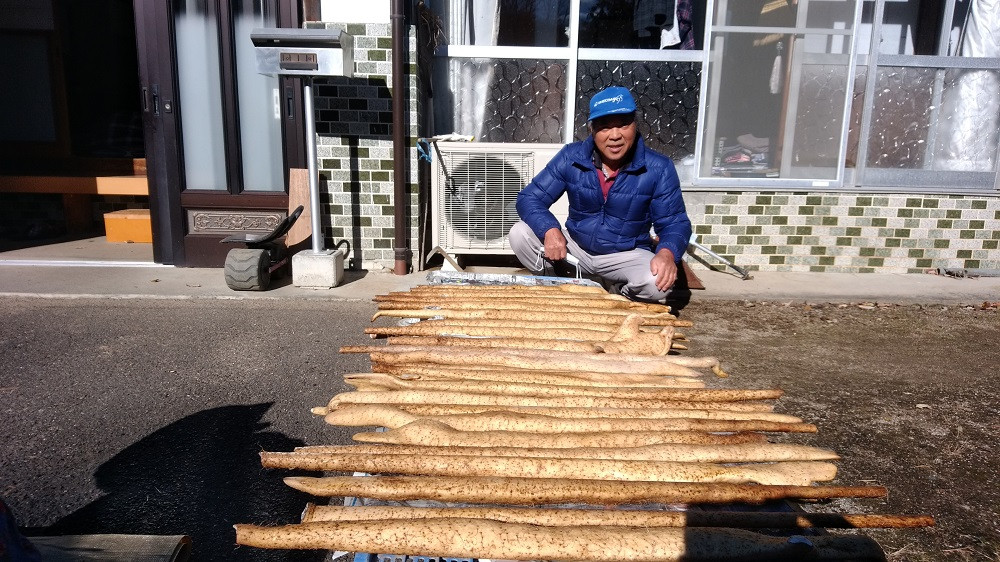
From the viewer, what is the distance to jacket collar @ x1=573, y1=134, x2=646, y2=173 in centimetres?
458

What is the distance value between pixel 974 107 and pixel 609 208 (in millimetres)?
5039

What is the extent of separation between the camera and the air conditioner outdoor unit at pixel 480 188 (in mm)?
6383

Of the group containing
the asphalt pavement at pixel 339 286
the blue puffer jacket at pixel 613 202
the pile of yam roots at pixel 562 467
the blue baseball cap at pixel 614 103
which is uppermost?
the blue baseball cap at pixel 614 103

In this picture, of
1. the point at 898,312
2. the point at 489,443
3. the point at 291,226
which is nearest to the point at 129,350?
the point at 291,226

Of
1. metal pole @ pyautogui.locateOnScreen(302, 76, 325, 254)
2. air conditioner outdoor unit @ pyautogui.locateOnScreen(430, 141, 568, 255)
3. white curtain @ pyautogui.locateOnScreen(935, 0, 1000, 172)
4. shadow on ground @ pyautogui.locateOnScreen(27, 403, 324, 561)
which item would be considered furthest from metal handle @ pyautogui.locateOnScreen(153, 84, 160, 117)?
white curtain @ pyautogui.locateOnScreen(935, 0, 1000, 172)

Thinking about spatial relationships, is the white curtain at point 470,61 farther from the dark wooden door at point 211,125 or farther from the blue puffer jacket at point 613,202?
the blue puffer jacket at point 613,202

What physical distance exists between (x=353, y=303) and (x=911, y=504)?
4179 millimetres

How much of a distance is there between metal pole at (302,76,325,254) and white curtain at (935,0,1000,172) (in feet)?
21.1

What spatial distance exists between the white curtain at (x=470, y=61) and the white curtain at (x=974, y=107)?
4847mm

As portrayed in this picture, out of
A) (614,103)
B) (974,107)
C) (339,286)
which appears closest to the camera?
(614,103)

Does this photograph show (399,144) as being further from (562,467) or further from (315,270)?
(562,467)

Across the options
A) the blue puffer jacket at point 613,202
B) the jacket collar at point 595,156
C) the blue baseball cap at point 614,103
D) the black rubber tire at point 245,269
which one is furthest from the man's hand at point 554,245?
the black rubber tire at point 245,269

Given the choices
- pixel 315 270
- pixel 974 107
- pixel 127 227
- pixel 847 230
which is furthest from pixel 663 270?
pixel 127 227

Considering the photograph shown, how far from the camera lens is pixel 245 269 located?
18.7 feet
